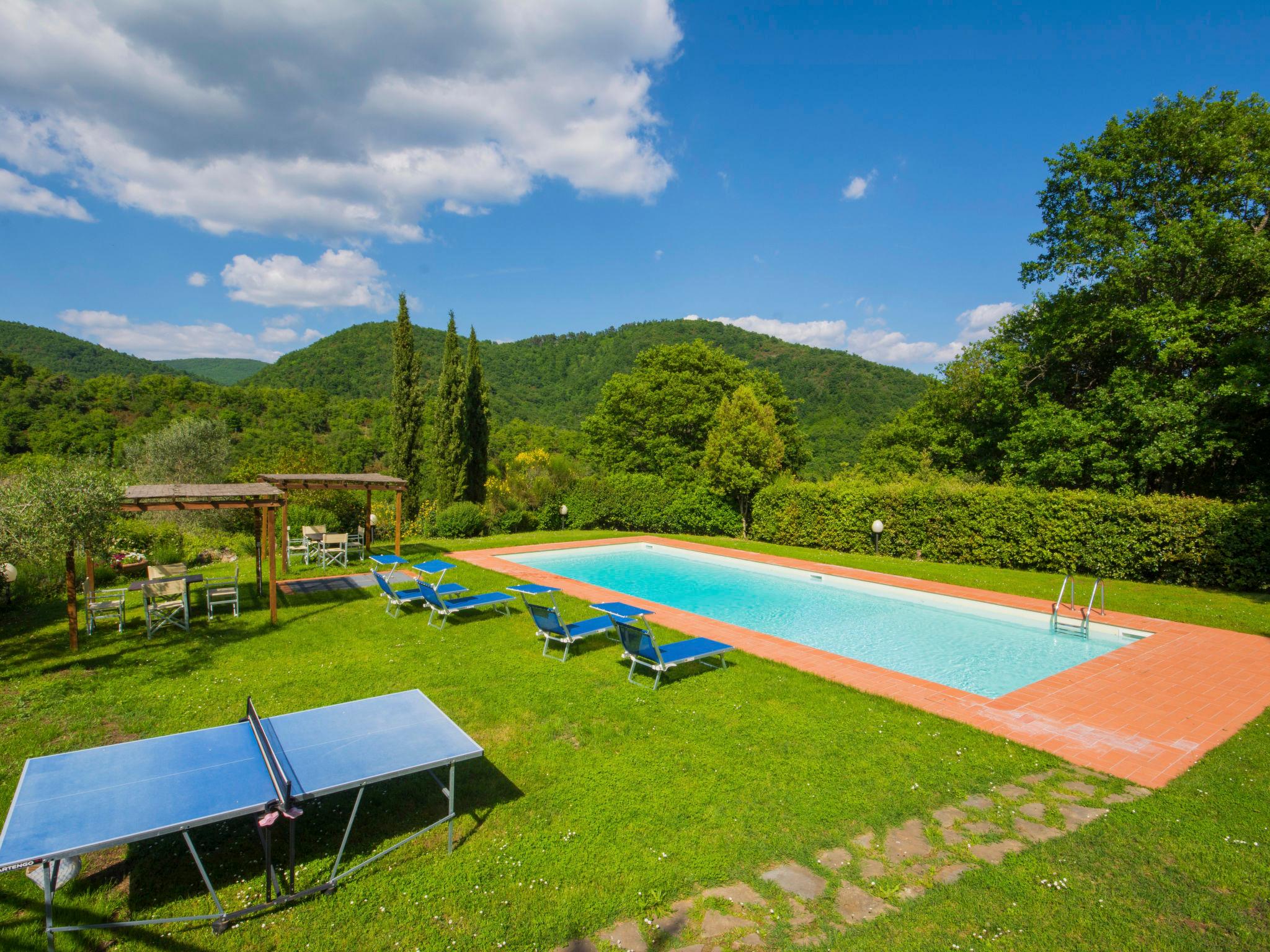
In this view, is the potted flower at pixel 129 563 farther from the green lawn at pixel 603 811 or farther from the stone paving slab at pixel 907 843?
the stone paving slab at pixel 907 843

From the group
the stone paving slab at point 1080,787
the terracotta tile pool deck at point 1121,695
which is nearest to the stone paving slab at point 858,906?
the stone paving slab at point 1080,787

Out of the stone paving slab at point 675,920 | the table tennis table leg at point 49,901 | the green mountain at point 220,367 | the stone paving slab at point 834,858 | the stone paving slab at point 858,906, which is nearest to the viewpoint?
the table tennis table leg at point 49,901

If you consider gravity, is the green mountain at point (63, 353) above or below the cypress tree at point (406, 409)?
above

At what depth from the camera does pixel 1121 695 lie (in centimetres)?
655

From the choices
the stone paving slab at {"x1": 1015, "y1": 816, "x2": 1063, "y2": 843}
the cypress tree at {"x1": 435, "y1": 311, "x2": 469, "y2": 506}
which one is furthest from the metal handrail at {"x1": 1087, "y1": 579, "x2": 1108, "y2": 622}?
the cypress tree at {"x1": 435, "y1": 311, "x2": 469, "y2": 506}

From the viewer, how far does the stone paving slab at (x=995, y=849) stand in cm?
356

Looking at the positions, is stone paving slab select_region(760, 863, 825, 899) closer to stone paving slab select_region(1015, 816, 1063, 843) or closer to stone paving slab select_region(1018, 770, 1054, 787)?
stone paving slab select_region(1015, 816, 1063, 843)

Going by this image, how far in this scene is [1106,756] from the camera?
5020mm

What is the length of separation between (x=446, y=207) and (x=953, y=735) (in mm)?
20490

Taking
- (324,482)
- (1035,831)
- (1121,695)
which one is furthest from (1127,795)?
(324,482)

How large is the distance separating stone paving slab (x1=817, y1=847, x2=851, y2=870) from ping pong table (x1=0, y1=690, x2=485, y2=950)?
209 centimetres

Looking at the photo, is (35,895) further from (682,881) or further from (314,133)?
(314,133)

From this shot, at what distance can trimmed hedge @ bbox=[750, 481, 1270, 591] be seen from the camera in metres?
12.0

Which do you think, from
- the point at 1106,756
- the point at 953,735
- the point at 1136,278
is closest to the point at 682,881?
the point at 953,735
